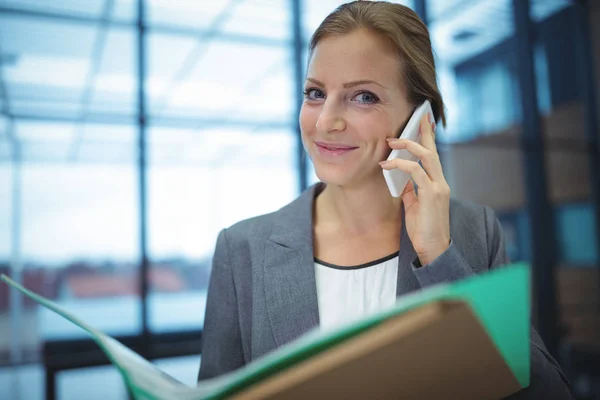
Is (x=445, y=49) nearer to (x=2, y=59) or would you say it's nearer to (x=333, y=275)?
(x=2, y=59)

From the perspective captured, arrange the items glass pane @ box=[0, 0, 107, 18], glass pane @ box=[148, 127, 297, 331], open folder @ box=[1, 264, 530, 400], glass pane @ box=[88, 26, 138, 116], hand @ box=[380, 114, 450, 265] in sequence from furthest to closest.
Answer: glass pane @ box=[148, 127, 297, 331]
glass pane @ box=[88, 26, 138, 116]
glass pane @ box=[0, 0, 107, 18]
hand @ box=[380, 114, 450, 265]
open folder @ box=[1, 264, 530, 400]

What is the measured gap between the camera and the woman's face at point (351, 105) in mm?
1166

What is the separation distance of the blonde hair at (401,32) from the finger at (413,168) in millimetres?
249

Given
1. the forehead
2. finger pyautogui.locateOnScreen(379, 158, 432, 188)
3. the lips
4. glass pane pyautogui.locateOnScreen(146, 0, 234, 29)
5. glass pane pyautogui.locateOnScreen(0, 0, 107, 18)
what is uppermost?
glass pane pyautogui.locateOnScreen(146, 0, 234, 29)

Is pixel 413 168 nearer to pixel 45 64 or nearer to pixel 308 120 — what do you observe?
pixel 308 120

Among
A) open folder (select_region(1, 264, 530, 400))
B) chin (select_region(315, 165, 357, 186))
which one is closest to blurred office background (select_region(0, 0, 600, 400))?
chin (select_region(315, 165, 357, 186))

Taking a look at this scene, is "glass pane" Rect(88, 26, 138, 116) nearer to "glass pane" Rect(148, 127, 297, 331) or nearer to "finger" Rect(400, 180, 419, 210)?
"glass pane" Rect(148, 127, 297, 331)

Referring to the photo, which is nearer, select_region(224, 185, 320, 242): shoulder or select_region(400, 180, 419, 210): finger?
select_region(400, 180, 419, 210): finger

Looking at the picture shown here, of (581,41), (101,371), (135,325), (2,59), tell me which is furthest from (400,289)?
(581,41)

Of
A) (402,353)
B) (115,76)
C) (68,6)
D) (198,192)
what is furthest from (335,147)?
(68,6)

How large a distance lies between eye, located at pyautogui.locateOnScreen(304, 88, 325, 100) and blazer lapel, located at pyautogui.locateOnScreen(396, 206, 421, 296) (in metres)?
0.41

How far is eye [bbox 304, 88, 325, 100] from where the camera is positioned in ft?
4.06

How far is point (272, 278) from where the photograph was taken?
125 cm

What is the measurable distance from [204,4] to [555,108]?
3937 millimetres
